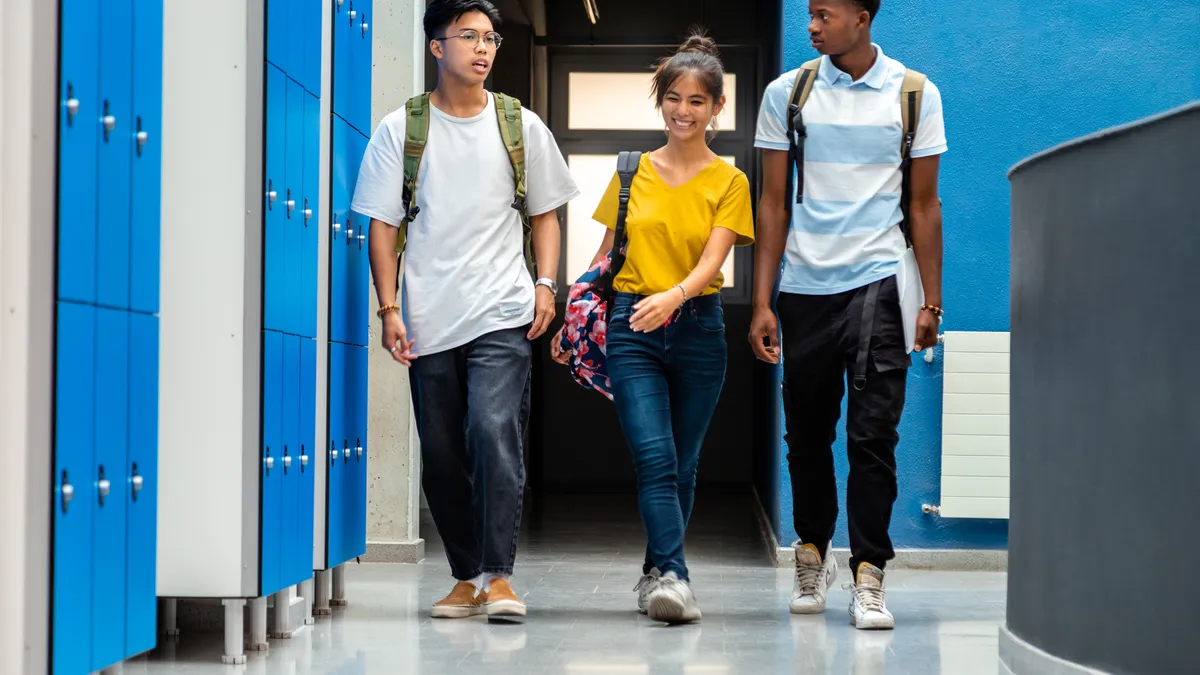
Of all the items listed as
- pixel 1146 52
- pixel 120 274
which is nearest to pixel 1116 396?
pixel 120 274

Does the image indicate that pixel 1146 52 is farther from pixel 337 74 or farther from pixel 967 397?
pixel 337 74

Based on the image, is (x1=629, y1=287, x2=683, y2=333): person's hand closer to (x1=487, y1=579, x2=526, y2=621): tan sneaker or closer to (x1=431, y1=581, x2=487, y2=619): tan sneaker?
(x1=487, y1=579, x2=526, y2=621): tan sneaker

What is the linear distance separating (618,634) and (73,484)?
5.56ft

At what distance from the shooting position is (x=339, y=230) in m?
4.34

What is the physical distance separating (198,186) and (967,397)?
3312mm

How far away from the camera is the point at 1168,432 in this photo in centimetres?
266

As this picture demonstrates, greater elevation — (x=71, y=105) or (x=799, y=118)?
(x=799, y=118)

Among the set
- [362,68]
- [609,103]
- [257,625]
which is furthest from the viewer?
[609,103]

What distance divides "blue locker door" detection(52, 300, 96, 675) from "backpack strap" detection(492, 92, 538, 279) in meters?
1.74

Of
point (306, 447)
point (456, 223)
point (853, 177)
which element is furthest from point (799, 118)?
point (306, 447)

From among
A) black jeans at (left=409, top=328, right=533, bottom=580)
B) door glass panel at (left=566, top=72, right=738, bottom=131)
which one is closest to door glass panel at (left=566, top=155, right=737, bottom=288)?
door glass panel at (left=566, top=72, right=738, bottom=131)

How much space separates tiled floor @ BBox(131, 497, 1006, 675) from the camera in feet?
11.4

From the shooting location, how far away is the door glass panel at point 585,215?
406 inches

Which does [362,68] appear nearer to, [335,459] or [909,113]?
[335,459]
